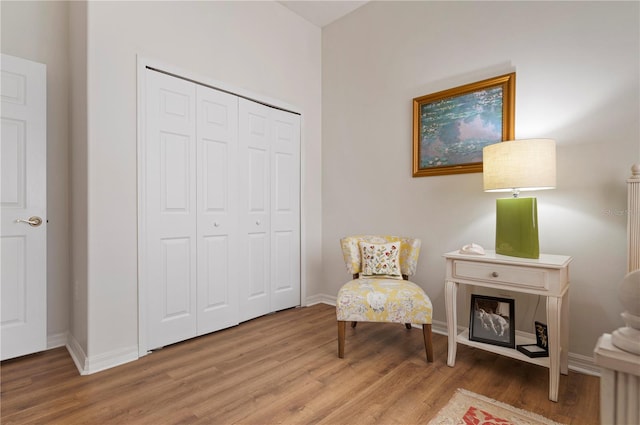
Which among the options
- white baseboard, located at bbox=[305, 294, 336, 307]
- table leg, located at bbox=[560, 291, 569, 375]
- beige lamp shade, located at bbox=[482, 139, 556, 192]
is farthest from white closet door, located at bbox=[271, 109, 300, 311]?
table leg, located at bbox=[560, 291, 569, 375]

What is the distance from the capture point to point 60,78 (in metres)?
2.51

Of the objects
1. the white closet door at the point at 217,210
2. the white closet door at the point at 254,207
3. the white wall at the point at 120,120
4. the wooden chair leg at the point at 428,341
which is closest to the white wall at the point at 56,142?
the white wall at the point at 120,120

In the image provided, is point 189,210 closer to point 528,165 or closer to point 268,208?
point 268,208

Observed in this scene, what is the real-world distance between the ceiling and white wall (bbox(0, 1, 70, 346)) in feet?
6.47

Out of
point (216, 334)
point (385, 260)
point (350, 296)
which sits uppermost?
point (385, 260)

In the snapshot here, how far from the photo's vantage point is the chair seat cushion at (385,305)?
2209 millimetres

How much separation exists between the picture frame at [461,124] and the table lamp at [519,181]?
0.47 metres

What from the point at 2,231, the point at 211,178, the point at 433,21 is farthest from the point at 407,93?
the point at 2,231

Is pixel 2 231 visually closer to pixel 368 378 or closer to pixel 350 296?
pixel 350 296

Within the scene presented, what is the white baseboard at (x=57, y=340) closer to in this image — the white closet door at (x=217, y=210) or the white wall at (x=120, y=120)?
the white wall at (x=120, y=120)

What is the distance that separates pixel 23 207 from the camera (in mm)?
2277

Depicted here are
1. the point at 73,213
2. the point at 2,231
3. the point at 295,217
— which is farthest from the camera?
the point at 295,217

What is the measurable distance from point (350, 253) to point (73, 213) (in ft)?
7.06

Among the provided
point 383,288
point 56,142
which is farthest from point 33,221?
point 383,288
